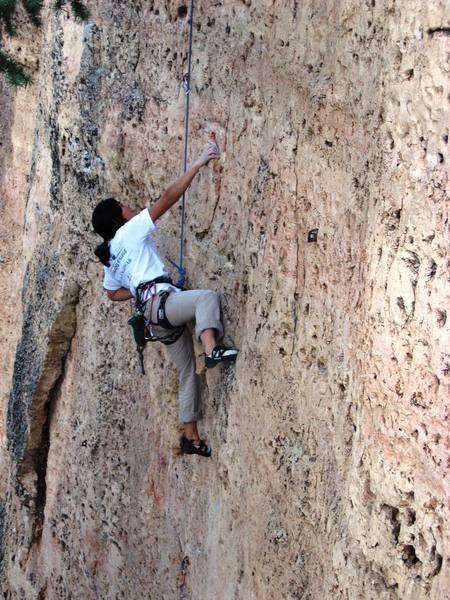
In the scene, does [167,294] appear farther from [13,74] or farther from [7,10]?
[7,10]

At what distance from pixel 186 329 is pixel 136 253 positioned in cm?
62

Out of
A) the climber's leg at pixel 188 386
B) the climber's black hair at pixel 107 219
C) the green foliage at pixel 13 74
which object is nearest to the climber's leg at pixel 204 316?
the climber's leg at pixel 188 386

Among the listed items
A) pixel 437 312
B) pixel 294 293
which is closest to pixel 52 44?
pixel 294 293

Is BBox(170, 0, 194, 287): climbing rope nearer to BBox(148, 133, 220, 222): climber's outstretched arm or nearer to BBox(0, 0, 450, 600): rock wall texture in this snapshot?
BBox(0, 0, 450, 600): rock wall texture

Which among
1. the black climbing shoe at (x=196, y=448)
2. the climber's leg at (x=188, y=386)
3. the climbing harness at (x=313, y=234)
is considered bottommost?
the black climbing shoe at (x=196, y=448)

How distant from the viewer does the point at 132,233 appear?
5.57m

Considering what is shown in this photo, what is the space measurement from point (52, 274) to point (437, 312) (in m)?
5.58

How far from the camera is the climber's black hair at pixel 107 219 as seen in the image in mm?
5766

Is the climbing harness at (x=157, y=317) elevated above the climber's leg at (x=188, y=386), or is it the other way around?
the climbing harness at (x=157, y=317)

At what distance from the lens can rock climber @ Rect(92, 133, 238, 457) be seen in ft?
17.5

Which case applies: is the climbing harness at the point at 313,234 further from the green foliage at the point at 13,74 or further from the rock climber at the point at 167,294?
the green foliage at the point at 13,74

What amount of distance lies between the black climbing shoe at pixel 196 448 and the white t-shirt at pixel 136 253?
0.98m

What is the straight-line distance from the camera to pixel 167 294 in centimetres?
560

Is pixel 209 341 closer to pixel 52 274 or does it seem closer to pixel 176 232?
pixel 176 232
